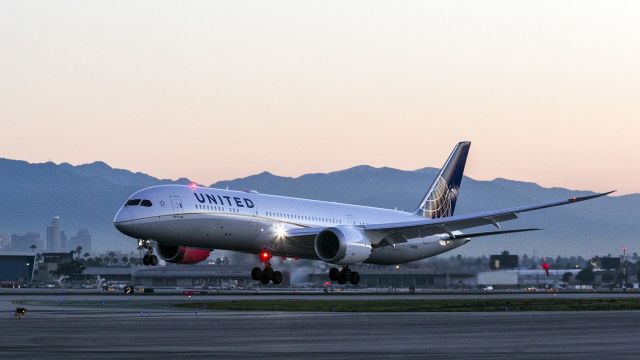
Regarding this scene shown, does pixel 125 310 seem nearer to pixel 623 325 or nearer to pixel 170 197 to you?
pixel 170 197

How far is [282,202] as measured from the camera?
7900cm

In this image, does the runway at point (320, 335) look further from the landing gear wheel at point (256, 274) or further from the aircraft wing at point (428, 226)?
the aircraft wing at point (428, 226)

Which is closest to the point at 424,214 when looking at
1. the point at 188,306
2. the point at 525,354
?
the point at 188,306

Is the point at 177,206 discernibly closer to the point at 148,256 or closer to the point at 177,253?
the point at 148,256

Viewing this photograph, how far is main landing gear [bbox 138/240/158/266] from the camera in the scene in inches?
2731

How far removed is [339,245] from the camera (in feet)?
257

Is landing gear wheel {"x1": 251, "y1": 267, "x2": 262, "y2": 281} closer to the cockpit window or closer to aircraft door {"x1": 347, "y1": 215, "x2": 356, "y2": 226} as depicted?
aircraft door {"x1": 347, "y1": 215, "x2": 356, "y2": 226}

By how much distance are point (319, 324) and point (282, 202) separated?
3207 centimetres

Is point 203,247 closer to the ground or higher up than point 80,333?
higher up

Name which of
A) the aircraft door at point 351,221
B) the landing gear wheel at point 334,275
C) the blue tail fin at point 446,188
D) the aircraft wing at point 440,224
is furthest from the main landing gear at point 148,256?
the blue tail fin at point 446,188

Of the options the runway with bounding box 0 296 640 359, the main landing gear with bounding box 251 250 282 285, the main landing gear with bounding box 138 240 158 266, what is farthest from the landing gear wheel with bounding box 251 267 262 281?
the runway with bounding box 0 296 640 359

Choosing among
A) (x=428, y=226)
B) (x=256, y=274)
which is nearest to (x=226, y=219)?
(x=256, y=274)

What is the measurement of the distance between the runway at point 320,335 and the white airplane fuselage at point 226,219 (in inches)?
541

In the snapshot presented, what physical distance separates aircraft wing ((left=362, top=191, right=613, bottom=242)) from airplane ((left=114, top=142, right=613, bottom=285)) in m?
0.07
